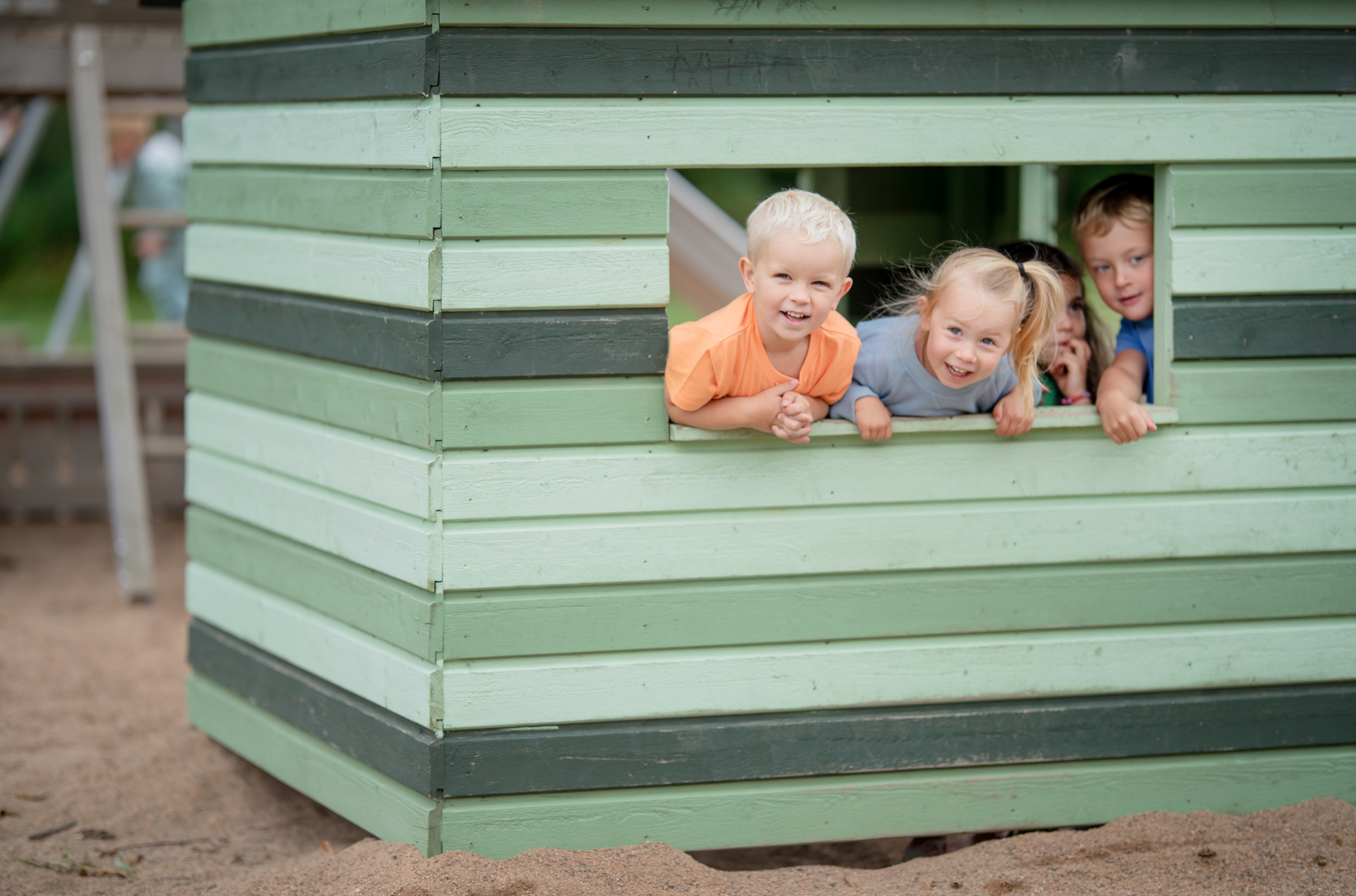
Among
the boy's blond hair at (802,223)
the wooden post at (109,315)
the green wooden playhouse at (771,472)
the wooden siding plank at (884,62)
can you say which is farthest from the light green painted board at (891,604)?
the wooden post at (109,315)

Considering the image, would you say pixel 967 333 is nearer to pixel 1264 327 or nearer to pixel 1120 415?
pixel 1120 415

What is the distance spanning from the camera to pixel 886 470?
2977 mm

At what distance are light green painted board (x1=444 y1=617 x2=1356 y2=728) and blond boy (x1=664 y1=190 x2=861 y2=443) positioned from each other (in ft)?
1.86

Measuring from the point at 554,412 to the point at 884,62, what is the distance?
3.60ft

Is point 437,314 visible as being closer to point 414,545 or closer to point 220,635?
point 414,545

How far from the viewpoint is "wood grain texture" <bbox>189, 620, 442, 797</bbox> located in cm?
293

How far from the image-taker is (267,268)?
3.42 meters

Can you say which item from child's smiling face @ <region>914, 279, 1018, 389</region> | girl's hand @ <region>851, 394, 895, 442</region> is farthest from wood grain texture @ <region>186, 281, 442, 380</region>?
child's smiling face @ <region>914, 279, 1018, 389</region>

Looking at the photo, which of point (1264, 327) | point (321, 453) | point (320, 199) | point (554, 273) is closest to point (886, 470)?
point (554, 273)

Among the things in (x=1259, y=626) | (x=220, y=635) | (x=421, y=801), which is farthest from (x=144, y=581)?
(x=1259, y=626)

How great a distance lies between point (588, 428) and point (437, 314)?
1.37 ft

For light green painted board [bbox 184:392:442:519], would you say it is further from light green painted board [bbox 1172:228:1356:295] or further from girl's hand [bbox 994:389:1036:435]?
light green painted board [bbox 1172:228:1356:295]

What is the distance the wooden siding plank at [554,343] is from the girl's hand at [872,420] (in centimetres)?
47

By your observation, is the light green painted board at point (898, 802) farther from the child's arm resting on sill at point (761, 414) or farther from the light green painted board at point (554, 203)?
the light green painted board at point (554, 203)
